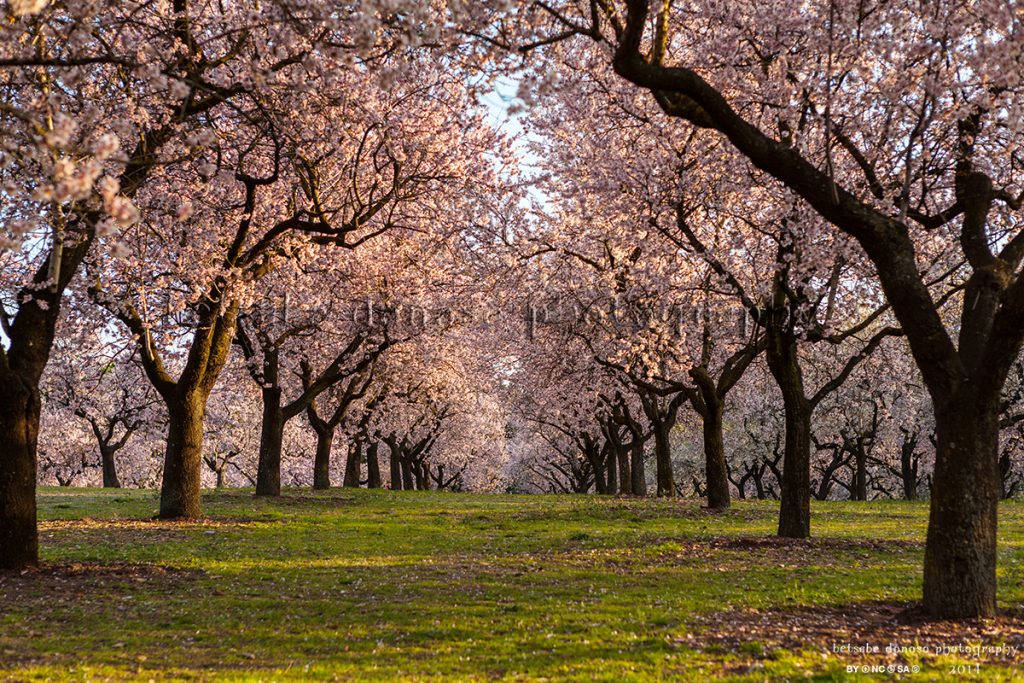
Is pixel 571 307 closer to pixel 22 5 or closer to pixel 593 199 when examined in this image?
pixel 593 199

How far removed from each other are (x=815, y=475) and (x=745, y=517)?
5535 centimetres

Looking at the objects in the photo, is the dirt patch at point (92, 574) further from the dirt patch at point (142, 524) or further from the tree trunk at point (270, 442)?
the tree trunk at point (270, 442)

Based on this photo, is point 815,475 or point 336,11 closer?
point 336,11

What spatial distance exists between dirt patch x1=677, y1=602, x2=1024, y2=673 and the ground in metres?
0.04

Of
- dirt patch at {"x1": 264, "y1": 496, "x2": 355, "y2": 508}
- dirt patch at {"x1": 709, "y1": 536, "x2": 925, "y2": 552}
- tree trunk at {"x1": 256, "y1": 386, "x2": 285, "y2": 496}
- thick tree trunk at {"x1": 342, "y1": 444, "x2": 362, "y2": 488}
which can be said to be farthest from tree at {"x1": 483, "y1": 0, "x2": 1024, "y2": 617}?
thick tree trunk at {"x1": 342, "y1": 444, "x2": 362, "y2": 488}

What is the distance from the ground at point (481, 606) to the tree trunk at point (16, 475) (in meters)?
0.69

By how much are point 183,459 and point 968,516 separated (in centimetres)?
2106

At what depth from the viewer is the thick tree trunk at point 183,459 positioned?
2323cm

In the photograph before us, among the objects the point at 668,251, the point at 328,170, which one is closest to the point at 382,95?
the point at 328,170

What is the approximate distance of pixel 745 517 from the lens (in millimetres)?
27828

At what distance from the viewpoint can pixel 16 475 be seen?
1465 centimetres

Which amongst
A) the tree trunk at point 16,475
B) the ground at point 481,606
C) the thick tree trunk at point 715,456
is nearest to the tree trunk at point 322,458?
the ground at point 481,606

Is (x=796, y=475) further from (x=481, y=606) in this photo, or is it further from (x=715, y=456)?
(x=481, y=606)

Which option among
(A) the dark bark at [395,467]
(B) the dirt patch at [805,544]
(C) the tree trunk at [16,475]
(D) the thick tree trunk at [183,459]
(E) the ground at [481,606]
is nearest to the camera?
(E) the ground at [481,606]
